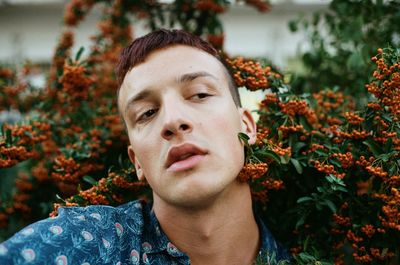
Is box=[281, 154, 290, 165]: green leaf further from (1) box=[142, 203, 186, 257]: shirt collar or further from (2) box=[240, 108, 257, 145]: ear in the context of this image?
(1) box=[142, 203, 186, 257]: shirt collar

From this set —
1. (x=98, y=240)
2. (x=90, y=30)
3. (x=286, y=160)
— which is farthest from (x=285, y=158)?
(x=90, y=30)

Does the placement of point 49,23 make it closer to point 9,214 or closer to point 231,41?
point 231,41

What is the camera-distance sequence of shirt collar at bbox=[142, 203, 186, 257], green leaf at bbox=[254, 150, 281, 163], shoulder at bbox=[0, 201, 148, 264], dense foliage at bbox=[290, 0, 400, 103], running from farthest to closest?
dense foliage at bbox=[290, 0, 400, 103], green leaf at bbox=[254, 150, 281, 163], shirt collar at bbox=[142, 203, 186, 257], shoulder at bbox=[0, 201, 148, 264]

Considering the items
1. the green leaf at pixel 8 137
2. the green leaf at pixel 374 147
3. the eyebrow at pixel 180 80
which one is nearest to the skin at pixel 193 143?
the eyebrow at pixel 180 80

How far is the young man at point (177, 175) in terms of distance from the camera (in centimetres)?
186

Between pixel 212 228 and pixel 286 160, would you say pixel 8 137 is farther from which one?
pixel 286 160

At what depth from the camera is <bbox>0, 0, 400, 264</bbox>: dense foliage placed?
215cm

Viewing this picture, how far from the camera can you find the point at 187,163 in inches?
73.2

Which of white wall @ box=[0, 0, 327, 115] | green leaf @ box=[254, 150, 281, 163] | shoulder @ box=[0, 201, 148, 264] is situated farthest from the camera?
white wall @ box=[0, 0, 327, 115]

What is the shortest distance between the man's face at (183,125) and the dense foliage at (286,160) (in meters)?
0.20

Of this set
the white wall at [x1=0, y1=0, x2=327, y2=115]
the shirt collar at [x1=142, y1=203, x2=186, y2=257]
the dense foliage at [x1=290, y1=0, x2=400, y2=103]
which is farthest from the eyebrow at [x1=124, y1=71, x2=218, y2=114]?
the white wall at [x1=0, y1=0, x2=327, y2=115]

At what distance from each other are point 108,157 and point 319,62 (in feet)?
5.82

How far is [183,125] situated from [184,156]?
125 millimetres

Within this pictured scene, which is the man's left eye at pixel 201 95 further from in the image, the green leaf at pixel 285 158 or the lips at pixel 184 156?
Result: the green leaf at pixel 285 158
